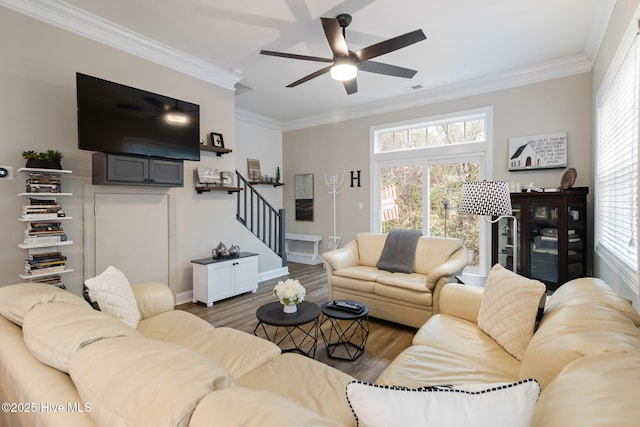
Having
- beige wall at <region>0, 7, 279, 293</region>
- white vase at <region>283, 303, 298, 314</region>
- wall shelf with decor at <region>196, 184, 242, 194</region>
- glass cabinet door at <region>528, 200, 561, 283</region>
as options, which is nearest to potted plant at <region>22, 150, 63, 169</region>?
beige wall at <region>0, 7, 279, 293</region>

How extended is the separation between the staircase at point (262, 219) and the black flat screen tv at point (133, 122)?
5.83 ft

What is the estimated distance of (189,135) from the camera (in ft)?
12.3

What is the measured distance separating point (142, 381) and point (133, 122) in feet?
10.7

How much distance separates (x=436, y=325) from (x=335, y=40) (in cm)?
245

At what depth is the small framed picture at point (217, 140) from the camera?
14.2ft

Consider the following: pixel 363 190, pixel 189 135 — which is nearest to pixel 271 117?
pixel 363 190

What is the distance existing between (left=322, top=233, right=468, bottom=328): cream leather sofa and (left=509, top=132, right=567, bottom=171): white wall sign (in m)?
1.71

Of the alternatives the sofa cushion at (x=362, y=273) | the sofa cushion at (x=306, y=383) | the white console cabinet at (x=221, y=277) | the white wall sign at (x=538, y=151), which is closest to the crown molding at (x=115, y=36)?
the white console cabinet at (x=221, y=277)

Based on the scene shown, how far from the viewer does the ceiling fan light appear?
3018 millimetres

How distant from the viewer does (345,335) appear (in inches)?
120

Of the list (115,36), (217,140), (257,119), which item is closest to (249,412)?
(115,36)

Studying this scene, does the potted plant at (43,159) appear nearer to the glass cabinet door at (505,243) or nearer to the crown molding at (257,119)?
the crown molding at (257,119)

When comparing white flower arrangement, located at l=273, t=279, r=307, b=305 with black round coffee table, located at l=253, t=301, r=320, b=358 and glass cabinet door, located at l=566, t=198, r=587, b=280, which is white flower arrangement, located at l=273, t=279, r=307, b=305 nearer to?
black round coffee table, located at l=253, t=301, r=320, b=358

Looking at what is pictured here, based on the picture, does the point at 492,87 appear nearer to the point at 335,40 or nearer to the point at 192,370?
the point at 335,40
